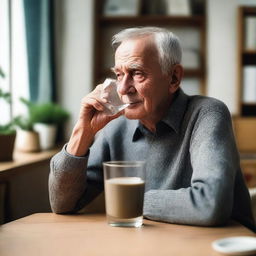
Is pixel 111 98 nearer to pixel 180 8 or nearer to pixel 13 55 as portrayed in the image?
pixel 13 55

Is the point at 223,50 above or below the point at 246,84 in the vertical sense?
above

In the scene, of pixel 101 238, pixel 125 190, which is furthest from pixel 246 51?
pixel 101 238

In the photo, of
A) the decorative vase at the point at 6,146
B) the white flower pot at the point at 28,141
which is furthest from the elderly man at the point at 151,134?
the white flower pot at the point at 28,141

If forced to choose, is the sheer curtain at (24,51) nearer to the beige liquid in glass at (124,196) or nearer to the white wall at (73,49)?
the white wall at (73,49)

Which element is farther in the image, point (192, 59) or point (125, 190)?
point (192, 59)

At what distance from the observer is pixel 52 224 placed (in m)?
1.48

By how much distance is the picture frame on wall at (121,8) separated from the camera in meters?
4.05

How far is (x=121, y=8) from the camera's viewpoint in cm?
405

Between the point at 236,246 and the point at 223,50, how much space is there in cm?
315

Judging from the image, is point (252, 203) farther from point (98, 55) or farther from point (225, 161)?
point (98, 55)

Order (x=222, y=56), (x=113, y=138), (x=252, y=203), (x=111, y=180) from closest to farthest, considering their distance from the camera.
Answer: (x=111, y=180) → (x=252, y=203) → (x=113, y=138) → (x=222, y=56)

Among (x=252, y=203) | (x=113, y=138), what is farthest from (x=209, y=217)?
(x=113, y=138)

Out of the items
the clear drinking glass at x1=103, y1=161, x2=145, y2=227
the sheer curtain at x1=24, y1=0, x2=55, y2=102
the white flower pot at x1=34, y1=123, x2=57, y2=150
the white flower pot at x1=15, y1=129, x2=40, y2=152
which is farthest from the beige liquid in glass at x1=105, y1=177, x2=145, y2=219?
the sheer curtain at x1=24, y1=0, x2=55, y2=102

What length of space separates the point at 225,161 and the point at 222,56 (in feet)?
9.05
